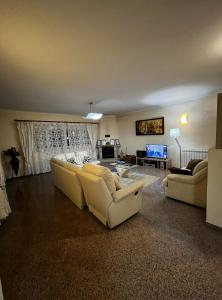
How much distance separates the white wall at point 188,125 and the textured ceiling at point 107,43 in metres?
1.65

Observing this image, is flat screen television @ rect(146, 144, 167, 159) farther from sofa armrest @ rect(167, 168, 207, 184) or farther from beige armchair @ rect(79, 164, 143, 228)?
beige armchair @ rect(79, 164, 143, 228)

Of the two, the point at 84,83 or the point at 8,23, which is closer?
the point at 8,23

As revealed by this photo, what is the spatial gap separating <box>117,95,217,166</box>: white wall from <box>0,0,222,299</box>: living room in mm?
980

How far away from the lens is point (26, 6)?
1200 mm

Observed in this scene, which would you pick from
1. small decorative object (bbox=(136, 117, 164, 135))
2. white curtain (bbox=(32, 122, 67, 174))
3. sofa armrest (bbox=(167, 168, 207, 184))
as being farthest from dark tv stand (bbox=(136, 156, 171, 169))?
white curtain (bbox=(32, 122, 67, 174))

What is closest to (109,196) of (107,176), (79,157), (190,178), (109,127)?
(107,176)

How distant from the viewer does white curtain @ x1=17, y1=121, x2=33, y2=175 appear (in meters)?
5.39

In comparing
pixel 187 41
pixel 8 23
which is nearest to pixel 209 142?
pixel 187 41

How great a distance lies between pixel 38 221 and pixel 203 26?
3669 millimetres

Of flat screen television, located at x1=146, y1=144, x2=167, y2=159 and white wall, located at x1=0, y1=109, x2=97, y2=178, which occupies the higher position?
white wall, located at x1=0, y1=109, x2=97, y2=178

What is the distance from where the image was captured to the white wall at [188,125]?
4.55 meters

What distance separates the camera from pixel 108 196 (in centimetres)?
211

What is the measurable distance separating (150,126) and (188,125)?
162 cm

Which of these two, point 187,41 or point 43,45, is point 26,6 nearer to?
point 43,45
